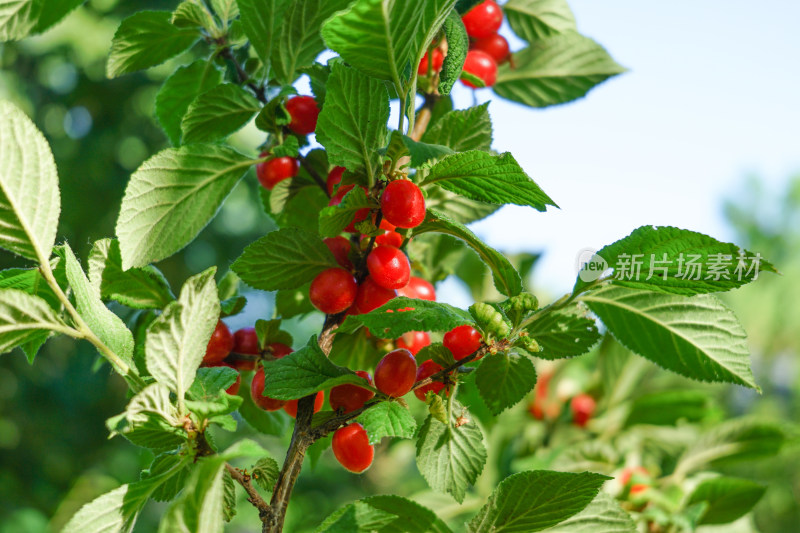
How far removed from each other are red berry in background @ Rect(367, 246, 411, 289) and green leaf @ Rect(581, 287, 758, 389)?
19 cm

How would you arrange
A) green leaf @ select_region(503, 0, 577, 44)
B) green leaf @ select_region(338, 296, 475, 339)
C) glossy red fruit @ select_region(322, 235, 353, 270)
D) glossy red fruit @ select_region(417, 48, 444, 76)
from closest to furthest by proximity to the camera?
green leaf @ select_region(338, 296, 475, 339) < glossy red fruit @ select_region(322, 235, 353, 270) < glossy red fruit @ select_region(417, 48, 444, 76) < green leaf @ select_region(503, 0, 577, 44)

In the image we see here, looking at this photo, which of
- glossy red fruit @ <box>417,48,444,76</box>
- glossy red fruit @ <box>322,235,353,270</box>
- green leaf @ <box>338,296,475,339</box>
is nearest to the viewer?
green leaf @ <box>338,296,475,339</box>

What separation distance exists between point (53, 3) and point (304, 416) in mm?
559

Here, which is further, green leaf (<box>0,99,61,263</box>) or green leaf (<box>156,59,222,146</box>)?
green leaf (<box>156,59,222,146</box>)

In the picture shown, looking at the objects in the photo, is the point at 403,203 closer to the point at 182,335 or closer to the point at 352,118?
the point at 352,118

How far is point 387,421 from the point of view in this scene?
49 centimetres

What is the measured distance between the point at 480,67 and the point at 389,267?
370 mm

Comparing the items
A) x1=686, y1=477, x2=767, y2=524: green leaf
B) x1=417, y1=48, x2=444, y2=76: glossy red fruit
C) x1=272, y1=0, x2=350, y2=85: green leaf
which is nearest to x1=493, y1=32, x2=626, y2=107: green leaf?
x1=417, y1=48, x2=444, y2=76: glossy red fruit

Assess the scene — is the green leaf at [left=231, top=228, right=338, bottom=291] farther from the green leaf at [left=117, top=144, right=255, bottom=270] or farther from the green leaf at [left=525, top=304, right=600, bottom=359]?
the green leaf at [left=525, top=304, right=600, bottom=359]

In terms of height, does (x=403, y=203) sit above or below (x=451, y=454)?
above

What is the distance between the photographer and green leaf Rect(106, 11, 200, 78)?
738 mm

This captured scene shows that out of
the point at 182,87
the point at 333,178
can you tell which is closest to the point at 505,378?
the point at 333,178

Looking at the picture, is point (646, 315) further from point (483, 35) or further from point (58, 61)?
point (58, 61)

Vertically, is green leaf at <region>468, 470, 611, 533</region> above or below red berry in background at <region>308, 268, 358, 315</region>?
below
